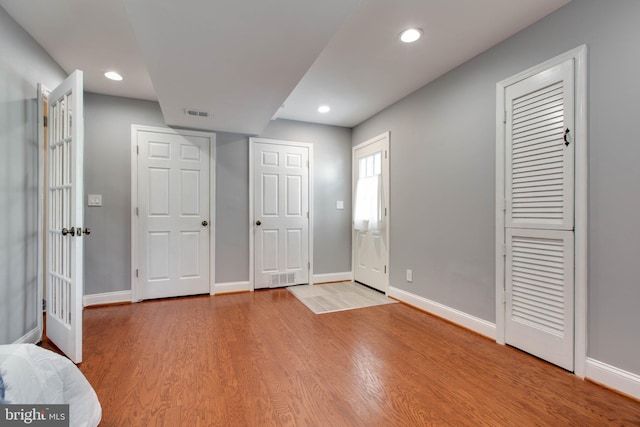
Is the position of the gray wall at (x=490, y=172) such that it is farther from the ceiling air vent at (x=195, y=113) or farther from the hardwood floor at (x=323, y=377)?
the ceiling air vent at (x=195, y=113)

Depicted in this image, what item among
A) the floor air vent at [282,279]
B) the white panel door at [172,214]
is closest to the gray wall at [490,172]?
the floor air vent at [282,279]

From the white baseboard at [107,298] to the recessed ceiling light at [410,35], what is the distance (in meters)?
3.92

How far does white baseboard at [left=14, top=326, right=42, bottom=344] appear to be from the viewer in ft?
7.08

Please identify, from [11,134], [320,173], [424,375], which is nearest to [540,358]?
[424,375]

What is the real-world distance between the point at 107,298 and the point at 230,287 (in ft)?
4.50

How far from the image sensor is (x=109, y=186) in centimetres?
338

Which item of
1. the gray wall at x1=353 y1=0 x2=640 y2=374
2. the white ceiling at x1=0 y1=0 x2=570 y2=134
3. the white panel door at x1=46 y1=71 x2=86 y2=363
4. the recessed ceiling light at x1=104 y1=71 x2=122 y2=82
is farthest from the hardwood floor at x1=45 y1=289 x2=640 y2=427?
the recessed ceiling light at x1=104 y1=71 x2=122 y2=82

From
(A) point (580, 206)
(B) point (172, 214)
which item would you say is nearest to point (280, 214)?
(B) point (172, 214)

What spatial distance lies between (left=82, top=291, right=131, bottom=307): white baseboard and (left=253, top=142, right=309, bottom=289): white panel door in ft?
5.00

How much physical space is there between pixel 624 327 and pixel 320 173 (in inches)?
137

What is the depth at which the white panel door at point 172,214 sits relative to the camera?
3.50 meters

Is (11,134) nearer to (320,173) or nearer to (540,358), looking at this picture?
(320,173)

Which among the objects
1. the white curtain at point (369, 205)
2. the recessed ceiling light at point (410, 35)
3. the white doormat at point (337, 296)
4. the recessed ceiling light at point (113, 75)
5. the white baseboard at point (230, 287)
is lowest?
the white doormat at point (337, 296)

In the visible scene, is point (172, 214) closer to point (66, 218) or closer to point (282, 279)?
point (66, 218)
